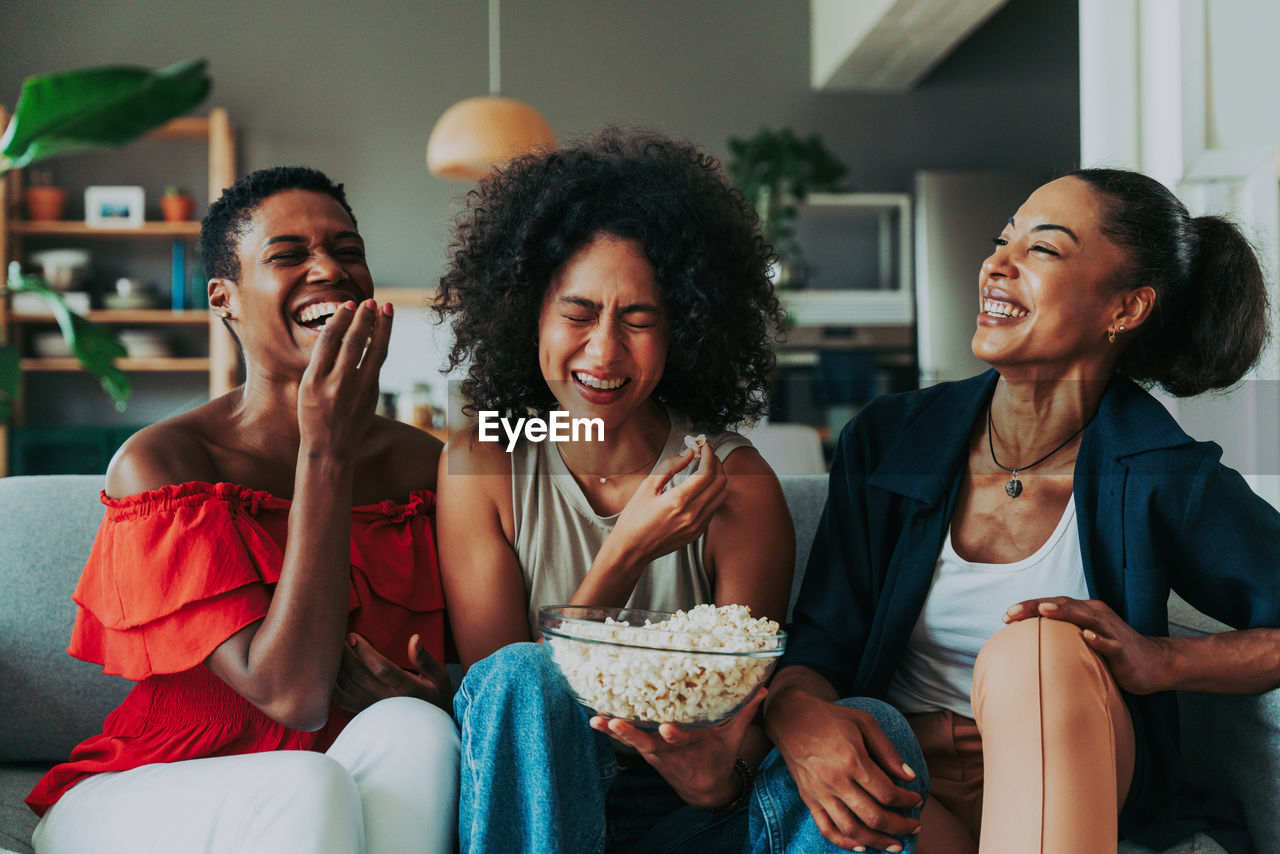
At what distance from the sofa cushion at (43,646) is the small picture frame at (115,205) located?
14.1ft

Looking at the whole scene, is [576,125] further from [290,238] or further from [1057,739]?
[1057,739]

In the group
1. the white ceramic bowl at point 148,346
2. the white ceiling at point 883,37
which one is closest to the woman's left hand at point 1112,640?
the white ceiling at point 883,37

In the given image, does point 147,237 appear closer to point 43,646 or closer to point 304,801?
point 43,646

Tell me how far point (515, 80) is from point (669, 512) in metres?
4.99

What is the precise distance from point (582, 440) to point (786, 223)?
4665 millimetres

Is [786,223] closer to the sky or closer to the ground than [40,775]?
closer to the sky

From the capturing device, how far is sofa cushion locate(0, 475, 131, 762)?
60.7 inches

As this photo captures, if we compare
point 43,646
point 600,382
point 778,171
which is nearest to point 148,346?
point 778,171

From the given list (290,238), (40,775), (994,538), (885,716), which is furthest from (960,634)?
(40,775)

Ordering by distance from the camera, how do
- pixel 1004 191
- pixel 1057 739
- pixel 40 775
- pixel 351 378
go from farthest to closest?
1. pixel 1004 191
2. pixel 40 775
3. pixel 351 378
4. pixel 1057 739

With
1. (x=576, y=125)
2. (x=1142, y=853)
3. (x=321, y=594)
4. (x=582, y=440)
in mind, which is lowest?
(x=1142, y=853)

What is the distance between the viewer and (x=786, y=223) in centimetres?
588

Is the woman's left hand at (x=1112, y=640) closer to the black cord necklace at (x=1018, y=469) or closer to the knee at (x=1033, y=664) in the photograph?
the knee at (x=1033, y=664)

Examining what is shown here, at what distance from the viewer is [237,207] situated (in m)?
1.44
